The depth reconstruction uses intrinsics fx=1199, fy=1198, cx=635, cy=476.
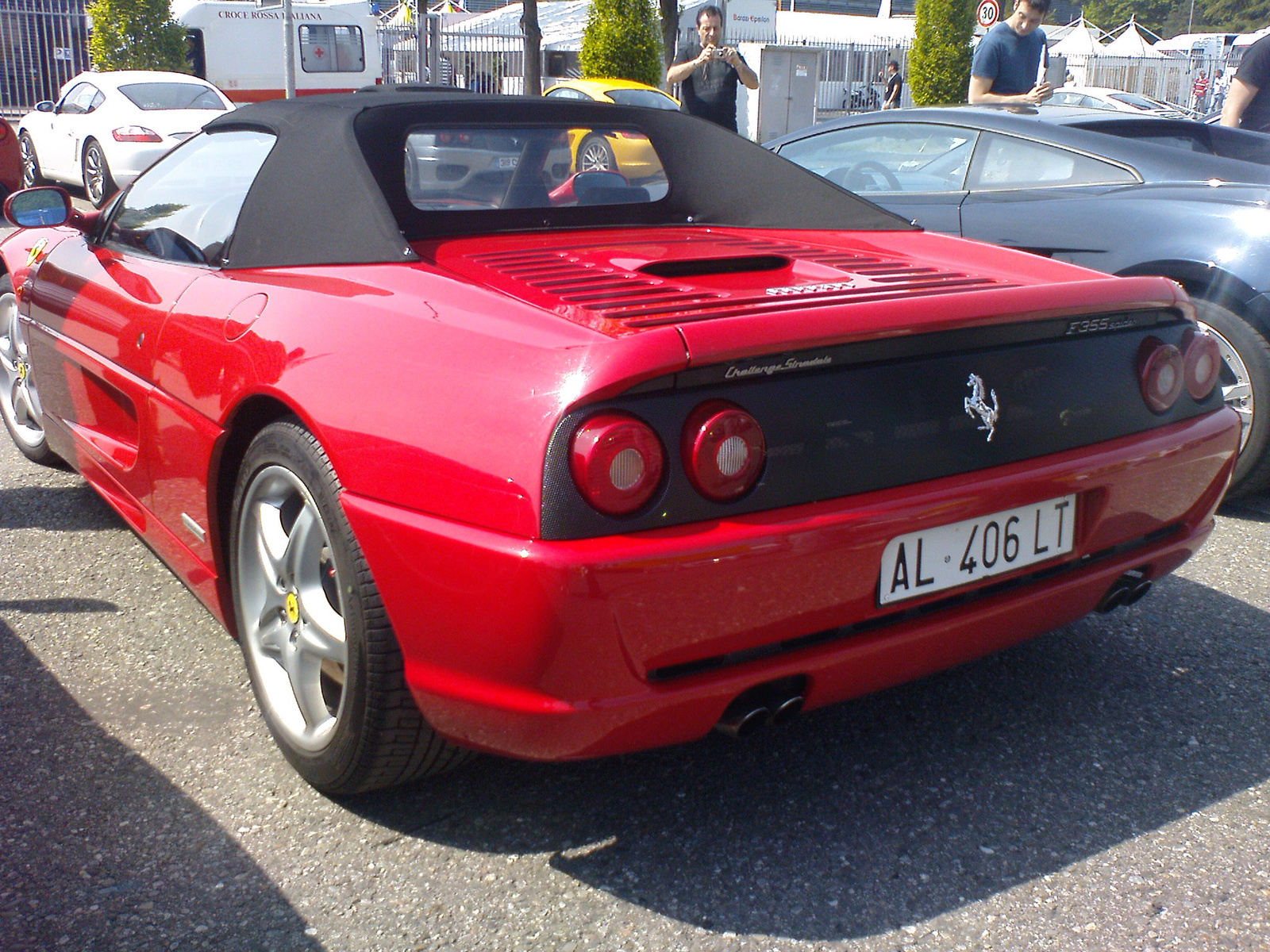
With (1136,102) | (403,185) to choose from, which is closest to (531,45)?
(1136,102)

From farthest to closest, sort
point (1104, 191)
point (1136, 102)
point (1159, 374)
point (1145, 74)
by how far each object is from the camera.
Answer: point (1145, 74) → point (1136, 102) → point (1104, 191) → point (1159, 374)

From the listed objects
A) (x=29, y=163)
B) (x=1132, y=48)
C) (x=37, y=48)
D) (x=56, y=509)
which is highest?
(x=1132, y=48)

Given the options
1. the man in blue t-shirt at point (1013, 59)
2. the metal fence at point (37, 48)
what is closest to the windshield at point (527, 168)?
the man in blue t-shirt at point (1013, 59)

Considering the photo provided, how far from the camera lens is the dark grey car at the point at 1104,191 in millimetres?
3840

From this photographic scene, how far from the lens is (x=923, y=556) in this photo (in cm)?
198

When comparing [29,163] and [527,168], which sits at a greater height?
[527,168]

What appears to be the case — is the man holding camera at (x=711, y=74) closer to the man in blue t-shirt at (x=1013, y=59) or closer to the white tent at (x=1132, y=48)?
the man in blue t-shirt at (x=1013, y=59)

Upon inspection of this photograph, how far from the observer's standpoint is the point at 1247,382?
3842mm

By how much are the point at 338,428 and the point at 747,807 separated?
1021mm

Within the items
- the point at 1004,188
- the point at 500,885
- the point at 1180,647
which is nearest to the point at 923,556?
the point at 500,885

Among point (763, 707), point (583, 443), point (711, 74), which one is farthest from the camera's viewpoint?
point (711, 74)

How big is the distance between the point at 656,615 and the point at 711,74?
22.8 ft

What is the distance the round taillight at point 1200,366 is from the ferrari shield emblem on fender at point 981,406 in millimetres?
597

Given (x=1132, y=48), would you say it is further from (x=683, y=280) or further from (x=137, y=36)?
(x=683, y=280)
